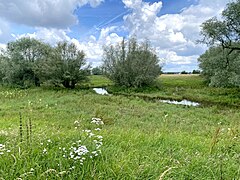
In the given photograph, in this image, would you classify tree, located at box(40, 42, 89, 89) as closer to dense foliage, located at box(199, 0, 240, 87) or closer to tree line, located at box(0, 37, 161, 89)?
tree line, located at box(0, 37, 161, 89)

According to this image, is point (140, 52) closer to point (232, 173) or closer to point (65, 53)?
point (65, 53)

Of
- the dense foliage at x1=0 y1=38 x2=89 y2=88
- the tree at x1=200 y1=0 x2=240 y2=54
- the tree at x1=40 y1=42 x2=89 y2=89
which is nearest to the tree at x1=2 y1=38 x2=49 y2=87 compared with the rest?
the dense foliage at x1=0 y1=38 x2=89 y2=88

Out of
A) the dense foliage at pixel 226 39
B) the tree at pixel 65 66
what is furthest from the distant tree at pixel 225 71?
the tree at pixel 65 66

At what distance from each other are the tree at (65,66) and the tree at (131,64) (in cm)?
585

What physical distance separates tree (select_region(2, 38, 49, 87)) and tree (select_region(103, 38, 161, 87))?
39.5 feet

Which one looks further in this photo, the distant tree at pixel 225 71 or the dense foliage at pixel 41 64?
the dense foliage at pixel 41 64

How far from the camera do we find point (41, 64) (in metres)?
42.3

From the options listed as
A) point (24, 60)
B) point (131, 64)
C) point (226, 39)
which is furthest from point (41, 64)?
point (226, 39)

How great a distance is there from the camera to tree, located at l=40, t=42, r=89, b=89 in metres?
41.2

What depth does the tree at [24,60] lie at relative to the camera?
43.3m

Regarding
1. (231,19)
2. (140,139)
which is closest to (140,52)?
(231,19)

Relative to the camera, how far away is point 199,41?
29.5 metres

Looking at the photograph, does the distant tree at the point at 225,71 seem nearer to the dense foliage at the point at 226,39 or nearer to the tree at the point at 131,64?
the dense foliage at the point at 226,39

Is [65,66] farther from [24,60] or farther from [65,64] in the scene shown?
[24,60]
